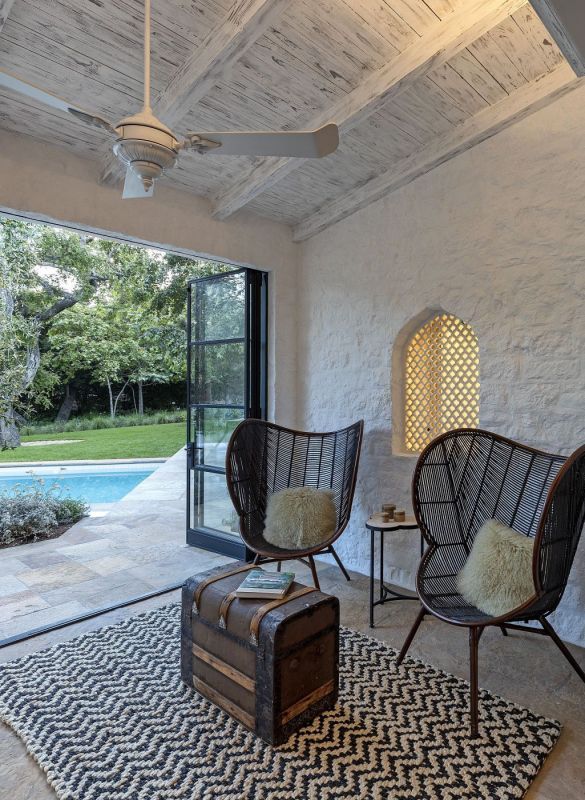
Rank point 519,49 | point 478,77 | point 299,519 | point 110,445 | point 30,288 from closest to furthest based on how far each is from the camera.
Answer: point 519,49
point 478,77
point 299,519
point 30,288
point 110,445

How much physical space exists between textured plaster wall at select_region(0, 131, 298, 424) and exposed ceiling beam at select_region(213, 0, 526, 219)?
0.82m

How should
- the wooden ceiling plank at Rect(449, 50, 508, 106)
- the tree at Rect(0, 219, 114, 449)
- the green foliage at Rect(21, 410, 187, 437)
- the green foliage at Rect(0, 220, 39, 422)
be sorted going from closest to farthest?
the wooden ceiling plank at Rect(449, 50, 508, 106) → the green foliage at Rect(0, 220, 39, 422) → the tree at Rect(0, 219, 114, 449) → the green foliage at Rect(21, 410, 187, 437)

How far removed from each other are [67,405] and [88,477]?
3.50 m

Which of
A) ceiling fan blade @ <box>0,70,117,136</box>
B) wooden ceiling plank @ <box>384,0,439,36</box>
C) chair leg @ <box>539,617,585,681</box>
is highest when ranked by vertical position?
wooden ceiling plank @ <box>384,0,439,36</box>

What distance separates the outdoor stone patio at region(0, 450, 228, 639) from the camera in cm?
300

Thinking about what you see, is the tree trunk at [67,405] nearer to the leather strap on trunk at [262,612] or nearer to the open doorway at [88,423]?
the open doorway at [88,423]

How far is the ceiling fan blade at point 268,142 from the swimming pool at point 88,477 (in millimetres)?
6740

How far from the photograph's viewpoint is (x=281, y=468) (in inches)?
136

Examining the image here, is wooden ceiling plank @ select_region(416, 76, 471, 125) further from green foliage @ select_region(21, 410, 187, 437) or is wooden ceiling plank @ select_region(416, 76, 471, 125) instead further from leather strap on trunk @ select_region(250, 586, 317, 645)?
green foliage @ select_region(21, 410, 187, 437)

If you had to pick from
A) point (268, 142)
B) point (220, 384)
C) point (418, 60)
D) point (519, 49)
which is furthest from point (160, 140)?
point (220, 384)

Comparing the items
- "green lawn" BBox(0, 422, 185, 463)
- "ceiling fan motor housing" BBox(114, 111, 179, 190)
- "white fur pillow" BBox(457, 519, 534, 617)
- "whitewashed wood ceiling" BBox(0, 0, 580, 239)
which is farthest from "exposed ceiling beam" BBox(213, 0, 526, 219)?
"green lawn" BBox(0, 422, 185, 463)

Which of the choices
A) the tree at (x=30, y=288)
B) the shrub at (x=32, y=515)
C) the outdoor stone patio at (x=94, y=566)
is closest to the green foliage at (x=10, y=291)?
the tree at (x=30, y=288)

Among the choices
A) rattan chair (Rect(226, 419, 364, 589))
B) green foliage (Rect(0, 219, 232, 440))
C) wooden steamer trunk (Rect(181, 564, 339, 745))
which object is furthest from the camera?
green foliage (Rect(0, 219, 232, 440))

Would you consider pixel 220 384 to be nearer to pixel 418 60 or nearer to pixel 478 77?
pixel 418 60
